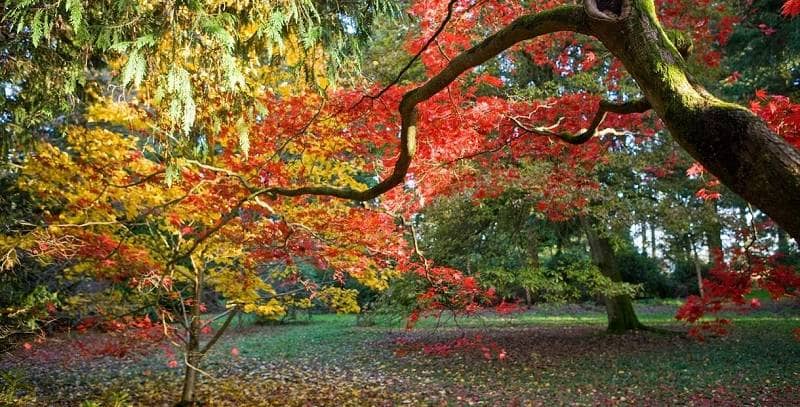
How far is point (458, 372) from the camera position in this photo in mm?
7855

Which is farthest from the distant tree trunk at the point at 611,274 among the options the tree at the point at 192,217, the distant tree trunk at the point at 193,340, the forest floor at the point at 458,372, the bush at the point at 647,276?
the bush at the point at 647,276

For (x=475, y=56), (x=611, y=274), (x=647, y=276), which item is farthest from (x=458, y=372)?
(x=647, y=276)

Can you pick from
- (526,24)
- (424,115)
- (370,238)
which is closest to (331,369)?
(370,238)

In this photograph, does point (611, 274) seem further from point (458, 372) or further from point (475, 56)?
point (475, 56)

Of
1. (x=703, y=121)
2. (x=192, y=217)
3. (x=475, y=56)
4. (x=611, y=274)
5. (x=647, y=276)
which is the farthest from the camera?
(x=647, y=276)

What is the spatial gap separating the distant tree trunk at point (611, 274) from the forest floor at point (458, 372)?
1.00ft

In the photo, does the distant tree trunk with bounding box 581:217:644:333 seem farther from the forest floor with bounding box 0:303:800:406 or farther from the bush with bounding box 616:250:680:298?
the bush with bounding box 616:250:680:298

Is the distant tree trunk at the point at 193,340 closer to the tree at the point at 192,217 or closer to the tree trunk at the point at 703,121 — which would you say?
the tree at the point at 192,217

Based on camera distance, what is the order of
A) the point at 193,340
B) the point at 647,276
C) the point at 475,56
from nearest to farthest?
the point at 475,56, the point at 193,340, the point at 647,276

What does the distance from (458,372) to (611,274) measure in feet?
12.2

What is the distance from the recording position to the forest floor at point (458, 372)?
6.18 meters

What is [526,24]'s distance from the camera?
254 centimetres

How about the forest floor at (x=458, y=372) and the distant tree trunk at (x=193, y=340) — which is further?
the forest floor at (x=458, y=372)

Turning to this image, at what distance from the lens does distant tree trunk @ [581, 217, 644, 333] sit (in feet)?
31.2
